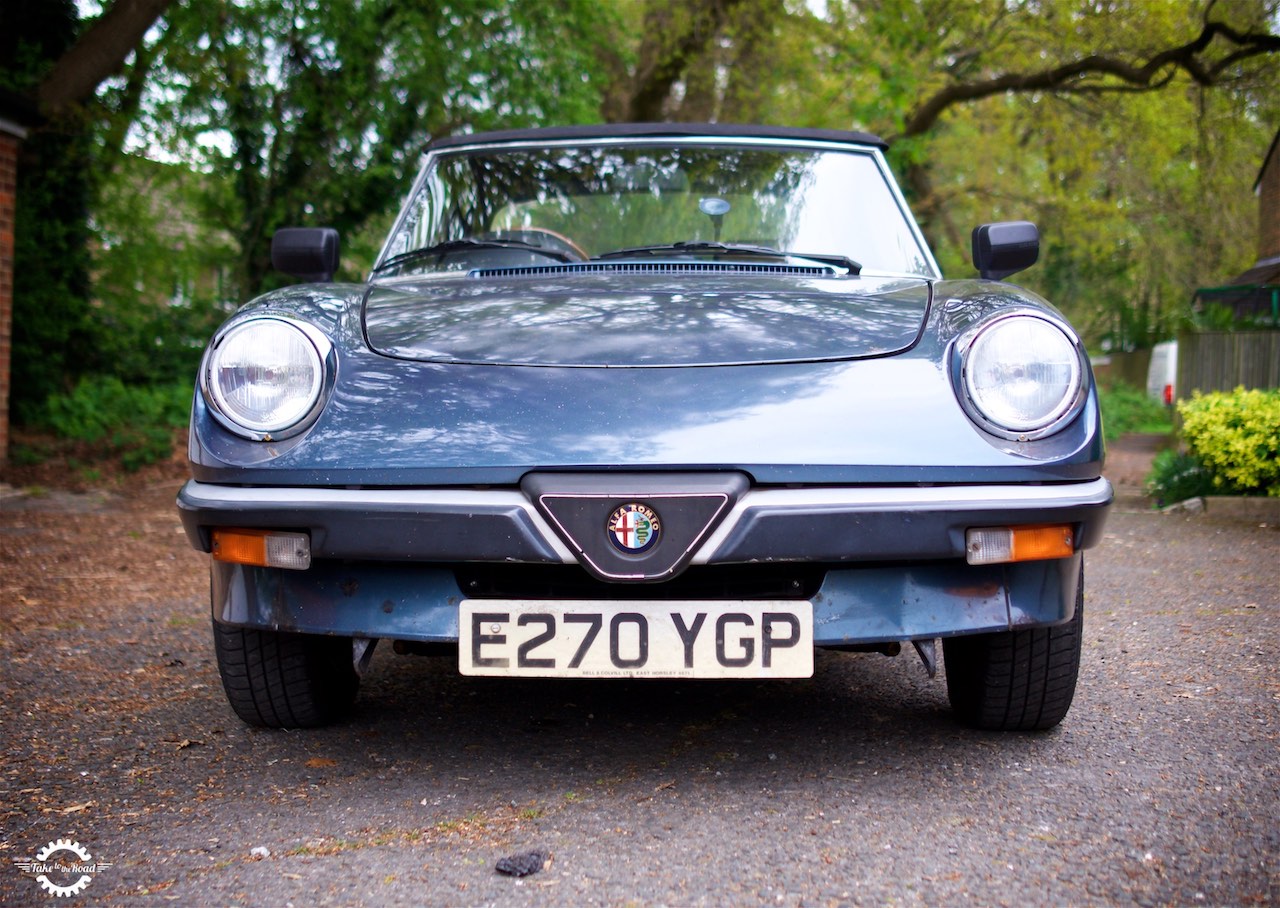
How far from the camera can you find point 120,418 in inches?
411

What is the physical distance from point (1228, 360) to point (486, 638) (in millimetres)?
10849

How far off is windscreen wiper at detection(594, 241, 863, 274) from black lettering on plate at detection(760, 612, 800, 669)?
1225mm

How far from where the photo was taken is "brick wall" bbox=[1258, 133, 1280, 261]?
2241 cm

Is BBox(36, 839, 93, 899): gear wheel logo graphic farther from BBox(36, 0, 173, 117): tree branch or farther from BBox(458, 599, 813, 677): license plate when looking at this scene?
BBox(36, 0, 173, 117): tree branch

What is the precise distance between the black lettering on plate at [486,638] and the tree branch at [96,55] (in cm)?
775

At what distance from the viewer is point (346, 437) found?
231 cm

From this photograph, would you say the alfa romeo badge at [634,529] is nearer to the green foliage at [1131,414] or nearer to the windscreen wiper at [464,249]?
the windscreen wiper at [464,249]

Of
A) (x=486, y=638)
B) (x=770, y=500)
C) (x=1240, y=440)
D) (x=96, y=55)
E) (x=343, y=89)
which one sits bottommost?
(x=486, y=638)

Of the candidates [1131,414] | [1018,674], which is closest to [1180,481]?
[1018,674]

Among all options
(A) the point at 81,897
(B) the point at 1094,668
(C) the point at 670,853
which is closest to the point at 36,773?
(A) the point at 81,897

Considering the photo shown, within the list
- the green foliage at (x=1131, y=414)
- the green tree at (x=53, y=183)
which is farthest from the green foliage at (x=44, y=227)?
the green foliage at (x=1131, y=414)

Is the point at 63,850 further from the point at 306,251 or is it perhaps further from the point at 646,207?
the point at 646,207

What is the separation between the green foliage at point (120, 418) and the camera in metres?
9.69

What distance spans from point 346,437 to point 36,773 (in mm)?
1037
